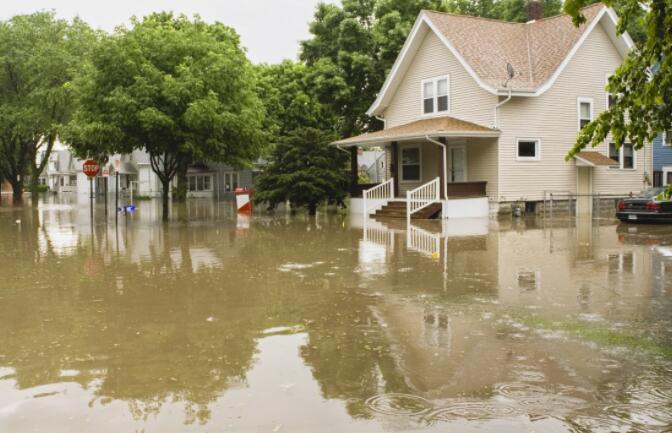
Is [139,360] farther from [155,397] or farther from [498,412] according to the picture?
[498,412]

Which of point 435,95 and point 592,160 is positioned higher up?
point 435,95

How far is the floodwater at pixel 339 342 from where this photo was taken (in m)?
4.98

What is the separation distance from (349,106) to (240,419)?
32.5 meters

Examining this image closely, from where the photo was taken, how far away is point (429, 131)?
86.1ft

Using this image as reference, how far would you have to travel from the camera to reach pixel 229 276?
11.8 m

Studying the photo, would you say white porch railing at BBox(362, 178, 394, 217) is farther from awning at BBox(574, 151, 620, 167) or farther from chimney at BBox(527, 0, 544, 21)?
chimney at BBox(527, 0, 544, 21)

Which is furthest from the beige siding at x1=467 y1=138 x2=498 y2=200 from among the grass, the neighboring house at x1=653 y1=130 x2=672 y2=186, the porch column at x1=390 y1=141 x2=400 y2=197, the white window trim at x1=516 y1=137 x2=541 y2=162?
the grass

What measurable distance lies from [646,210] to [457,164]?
28.5 ft

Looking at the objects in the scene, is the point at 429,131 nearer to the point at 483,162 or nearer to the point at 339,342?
the point at 483,162

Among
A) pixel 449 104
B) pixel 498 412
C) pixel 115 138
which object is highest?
pixel 449 104

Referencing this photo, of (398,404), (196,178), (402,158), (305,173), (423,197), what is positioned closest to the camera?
(398,404)

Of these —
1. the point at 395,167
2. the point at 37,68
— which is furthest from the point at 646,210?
the point at 37,68

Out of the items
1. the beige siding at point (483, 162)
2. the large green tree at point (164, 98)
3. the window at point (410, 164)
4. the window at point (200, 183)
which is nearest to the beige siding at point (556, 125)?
the beige siding at point (483, 162)

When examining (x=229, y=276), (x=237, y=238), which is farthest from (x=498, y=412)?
(x=237, y=238)
